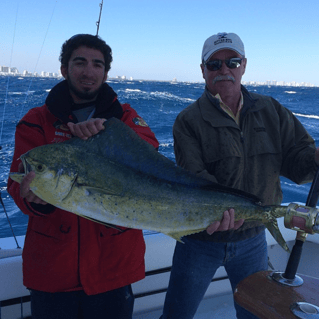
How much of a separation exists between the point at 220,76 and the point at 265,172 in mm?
784

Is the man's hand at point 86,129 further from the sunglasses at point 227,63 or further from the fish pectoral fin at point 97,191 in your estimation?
the sunglasses at point 227,63

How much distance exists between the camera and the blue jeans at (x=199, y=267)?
7.70ft

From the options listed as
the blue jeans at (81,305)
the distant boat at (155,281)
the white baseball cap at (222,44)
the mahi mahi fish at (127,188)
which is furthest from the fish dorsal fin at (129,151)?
the distant boat at (155,281)

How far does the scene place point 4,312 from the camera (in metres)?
2.63

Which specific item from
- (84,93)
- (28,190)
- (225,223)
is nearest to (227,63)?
(84,93)

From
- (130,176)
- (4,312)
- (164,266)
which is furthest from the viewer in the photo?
(164,266)

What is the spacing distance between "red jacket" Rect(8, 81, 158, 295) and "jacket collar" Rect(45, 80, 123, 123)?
2.3 inches

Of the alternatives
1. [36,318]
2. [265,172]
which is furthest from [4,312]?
[265,172]

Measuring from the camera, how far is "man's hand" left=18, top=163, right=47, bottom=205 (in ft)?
5.32

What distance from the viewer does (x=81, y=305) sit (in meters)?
2.11

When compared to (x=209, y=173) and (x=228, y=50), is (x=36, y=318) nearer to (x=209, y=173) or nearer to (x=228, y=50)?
(x=209, y=173)

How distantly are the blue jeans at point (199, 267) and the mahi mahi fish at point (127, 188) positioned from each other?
42 centimetres

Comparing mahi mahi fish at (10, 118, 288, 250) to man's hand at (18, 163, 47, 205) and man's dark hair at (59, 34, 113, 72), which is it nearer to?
man's hand at (18, 163, 47, 205)

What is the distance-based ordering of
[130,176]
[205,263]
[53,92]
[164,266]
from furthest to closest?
[164,266], [205,263], [53,92], [130,176]
